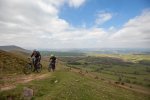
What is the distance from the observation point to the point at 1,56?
134 feet

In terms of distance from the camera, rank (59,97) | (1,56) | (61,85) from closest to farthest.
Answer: (59,97), (61,85), (1,56)

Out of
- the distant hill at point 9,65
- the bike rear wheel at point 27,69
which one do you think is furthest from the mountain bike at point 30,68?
the distant hill at point 9,65

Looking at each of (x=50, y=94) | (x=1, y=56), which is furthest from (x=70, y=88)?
(x=1, y=56)

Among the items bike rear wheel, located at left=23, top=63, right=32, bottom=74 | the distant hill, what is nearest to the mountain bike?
bike rear wheel, located at left=23, top=63, right=32, bottom=74

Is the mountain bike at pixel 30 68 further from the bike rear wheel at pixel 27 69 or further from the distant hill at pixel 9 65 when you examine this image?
the distant hill at pixel 9 65

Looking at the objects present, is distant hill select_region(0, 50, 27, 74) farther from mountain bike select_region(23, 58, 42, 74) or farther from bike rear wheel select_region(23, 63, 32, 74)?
mountain bike select_region(23, 58, 42, 74)

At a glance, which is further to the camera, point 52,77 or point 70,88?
point 52,77

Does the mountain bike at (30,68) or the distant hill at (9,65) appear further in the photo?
the mountain bike at (30,68)

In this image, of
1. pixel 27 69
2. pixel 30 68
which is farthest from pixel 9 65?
pixel 30 68

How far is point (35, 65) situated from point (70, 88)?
50.2 ft

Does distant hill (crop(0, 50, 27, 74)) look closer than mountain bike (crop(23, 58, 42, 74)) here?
Yes

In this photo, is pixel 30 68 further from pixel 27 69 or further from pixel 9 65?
pixel 9 65

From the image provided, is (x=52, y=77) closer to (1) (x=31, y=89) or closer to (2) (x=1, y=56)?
(1) (x=31, y=89)

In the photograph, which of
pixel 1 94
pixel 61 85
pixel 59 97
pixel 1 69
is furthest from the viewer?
pixel 1 69
